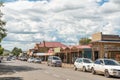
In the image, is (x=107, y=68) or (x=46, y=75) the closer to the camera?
(x=107, y=68)

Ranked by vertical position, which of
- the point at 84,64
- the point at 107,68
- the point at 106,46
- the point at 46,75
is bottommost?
the point at 46,75

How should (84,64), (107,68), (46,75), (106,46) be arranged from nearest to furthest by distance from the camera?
(107,68)
(46,75)
(84,64)
(106,46)

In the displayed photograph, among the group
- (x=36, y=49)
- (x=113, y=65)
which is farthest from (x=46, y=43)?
(x=113, y=65)

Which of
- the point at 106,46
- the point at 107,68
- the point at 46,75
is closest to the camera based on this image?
the point at 107,68

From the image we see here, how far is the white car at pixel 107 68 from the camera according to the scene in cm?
2772

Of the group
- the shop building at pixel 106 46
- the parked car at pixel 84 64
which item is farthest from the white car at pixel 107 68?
the shop building at pixel 106 46

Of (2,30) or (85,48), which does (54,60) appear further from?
(2,30)

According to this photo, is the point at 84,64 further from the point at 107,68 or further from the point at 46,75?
the point at 46,75

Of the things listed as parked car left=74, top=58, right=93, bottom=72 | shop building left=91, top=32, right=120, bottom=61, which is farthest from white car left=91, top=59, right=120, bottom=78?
shop building left=91, top=32, right=120, bottom=61

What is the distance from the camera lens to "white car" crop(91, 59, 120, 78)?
2772 cm

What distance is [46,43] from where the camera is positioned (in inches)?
5202

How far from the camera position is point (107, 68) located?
28.5 metres

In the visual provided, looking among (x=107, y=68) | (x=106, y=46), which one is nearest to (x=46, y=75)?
(x=107, y=68)

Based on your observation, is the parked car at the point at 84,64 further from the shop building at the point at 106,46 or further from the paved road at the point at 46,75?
the shop building at the point at 106,46
